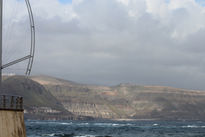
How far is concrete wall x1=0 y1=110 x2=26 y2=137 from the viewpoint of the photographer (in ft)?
119

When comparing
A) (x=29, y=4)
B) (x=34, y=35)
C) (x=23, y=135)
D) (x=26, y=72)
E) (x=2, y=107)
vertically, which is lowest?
(x=23, y=135)

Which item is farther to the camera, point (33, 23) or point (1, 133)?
point (33, 23)

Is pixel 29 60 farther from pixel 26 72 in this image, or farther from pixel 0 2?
pixel 0 2

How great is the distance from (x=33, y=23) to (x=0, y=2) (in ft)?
10.6

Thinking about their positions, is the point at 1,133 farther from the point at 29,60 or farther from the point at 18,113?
the point at 29,60

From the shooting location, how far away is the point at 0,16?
38250 mm

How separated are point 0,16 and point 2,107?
7616 millimetres

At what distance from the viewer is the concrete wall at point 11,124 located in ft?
119

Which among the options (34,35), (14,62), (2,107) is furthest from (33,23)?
(2,107)

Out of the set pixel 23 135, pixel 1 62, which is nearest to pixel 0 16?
pixel 1 62

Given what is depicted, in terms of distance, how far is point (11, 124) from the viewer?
122 ft

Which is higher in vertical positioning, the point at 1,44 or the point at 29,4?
the point at 29,4

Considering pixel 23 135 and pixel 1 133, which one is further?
pixel 23 135

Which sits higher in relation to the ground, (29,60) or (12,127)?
(29,60)
